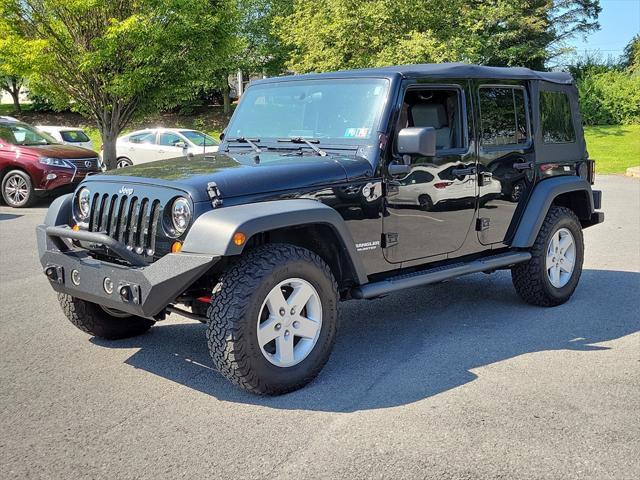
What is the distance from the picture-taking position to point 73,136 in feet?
68.8

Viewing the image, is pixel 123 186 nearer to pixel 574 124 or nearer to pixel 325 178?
pixel 325 178

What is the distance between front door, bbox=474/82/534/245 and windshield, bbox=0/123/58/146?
11.0 m

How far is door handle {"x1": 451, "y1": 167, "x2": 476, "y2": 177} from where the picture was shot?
5.30 m

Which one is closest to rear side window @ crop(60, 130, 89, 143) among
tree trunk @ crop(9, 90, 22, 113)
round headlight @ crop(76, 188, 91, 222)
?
round headlight @ crop(76, 188, 91, 222)

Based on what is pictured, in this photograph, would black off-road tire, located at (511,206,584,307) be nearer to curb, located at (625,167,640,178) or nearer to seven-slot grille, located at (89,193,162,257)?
seven-slot grille, located at (89,193,162,257)

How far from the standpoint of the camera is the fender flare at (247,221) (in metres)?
3.81

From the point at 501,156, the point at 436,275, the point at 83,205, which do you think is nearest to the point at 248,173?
the point at 83,205

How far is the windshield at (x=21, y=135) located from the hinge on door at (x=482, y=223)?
36.7ft

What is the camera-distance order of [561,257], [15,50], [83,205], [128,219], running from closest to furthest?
[128,219] → [83,205] → [561,257] → [15,50]

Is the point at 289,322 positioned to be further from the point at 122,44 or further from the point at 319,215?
the point at 122,44

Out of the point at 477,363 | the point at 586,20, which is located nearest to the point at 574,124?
the point at 477,363

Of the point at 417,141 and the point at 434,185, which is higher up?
the point at 417,141

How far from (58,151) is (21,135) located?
1.09m

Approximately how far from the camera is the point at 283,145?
5113 mm
